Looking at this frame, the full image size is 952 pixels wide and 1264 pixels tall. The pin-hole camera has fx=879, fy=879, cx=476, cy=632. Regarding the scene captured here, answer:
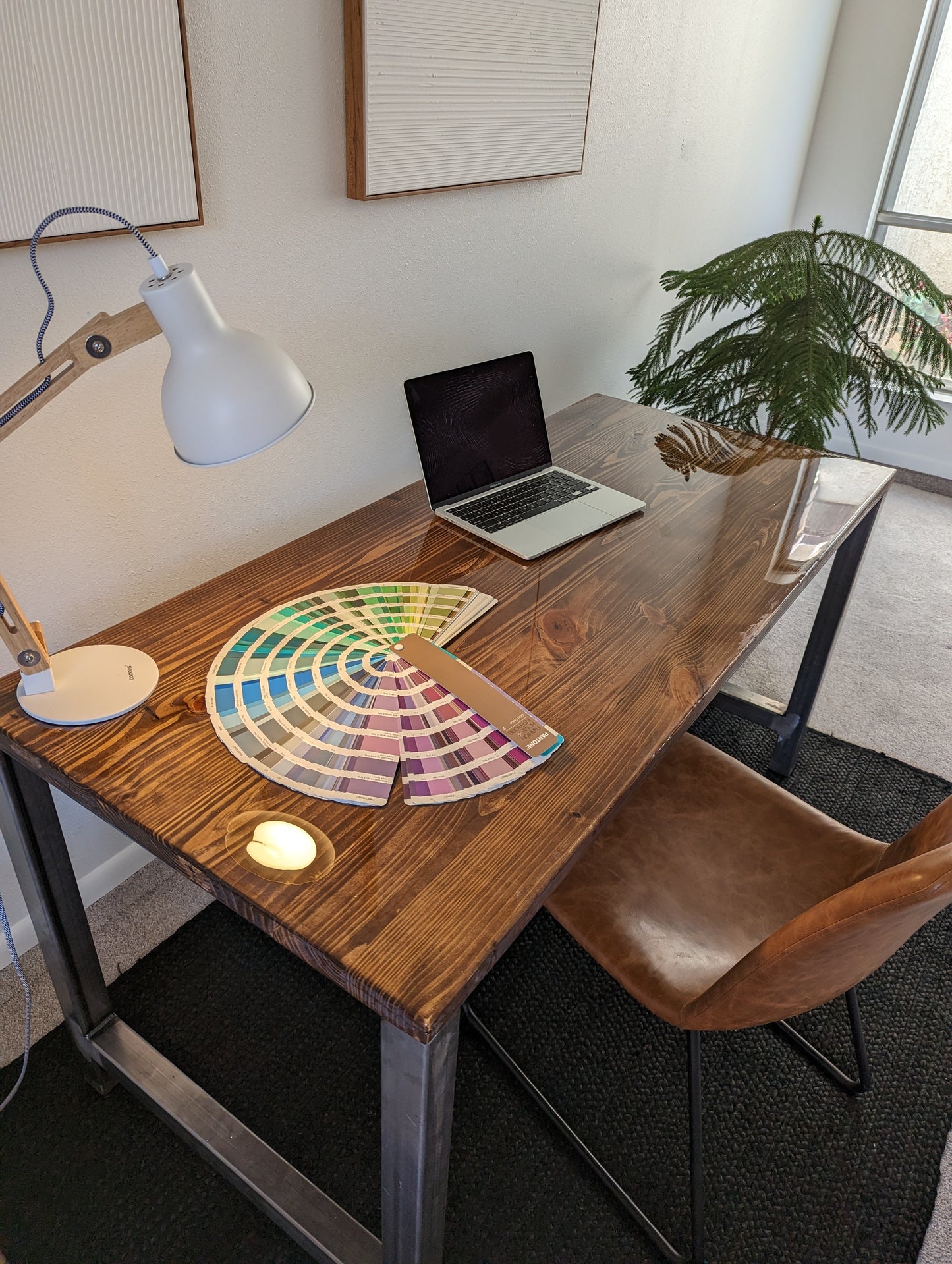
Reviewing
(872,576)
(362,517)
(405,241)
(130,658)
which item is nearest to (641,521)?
(362,517)

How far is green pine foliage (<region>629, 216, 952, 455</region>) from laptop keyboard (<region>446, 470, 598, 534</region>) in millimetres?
715

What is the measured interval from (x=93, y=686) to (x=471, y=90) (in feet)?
3.78

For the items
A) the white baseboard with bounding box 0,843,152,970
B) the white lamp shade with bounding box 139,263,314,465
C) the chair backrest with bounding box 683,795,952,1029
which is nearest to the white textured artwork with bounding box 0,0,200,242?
the white lamp shade with bounding box 139,263,314,465

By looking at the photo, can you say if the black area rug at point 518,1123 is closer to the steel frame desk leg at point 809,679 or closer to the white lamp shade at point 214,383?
the steel frame desk leg at point 809,679

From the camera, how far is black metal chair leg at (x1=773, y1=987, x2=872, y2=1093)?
4.26 ft

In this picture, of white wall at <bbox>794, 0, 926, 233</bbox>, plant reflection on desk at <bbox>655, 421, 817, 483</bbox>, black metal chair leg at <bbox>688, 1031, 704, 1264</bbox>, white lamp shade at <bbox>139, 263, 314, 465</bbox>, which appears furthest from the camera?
white wall at <bbox>794, 0, 926, 233</bbox>

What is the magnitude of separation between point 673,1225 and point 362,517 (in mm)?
1101

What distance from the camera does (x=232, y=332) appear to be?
77 cm

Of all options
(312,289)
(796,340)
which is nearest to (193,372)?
(312,289)

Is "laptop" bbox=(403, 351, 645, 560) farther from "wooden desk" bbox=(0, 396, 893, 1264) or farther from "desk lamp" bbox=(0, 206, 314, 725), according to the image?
"desk lamp" bbox=(0, 206, 314, 725)

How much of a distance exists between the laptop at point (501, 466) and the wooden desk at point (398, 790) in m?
0.04

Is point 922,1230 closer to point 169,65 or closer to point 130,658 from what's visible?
point 130,658

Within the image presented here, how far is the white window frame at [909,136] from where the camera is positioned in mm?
2902

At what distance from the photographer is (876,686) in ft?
7.42
